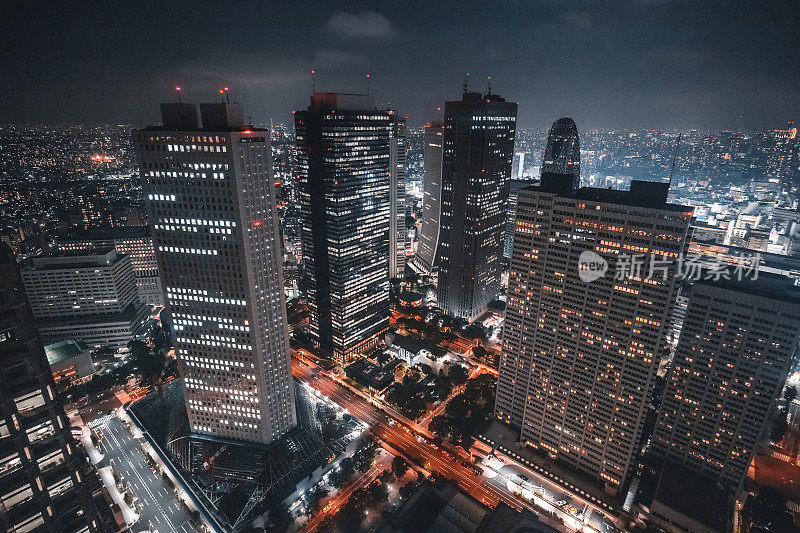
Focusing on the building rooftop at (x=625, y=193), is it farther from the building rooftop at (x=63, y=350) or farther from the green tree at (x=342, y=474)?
the building rooftop at (x=63, y=350)

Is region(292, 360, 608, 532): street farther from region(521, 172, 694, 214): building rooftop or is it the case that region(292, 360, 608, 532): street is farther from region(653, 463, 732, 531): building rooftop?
region(521, 172, 694, 214): building rooftop

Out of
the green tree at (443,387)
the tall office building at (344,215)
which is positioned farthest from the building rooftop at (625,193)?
the green tree at (443,387)

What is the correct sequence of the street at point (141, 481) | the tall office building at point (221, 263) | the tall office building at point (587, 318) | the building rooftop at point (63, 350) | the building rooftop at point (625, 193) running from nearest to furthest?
the building rooftop at point (625, 193) → the tall office building at point (221, 263) → the tall office building at point (587, 318) → the street at point (141, 481) → the building rooftop at point (63, 350)

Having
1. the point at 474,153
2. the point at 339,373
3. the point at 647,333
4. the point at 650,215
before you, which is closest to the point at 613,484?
the point at 647,333

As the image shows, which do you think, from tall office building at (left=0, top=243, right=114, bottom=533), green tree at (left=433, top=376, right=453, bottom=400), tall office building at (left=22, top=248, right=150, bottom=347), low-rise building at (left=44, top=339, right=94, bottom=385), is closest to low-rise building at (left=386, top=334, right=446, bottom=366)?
green tree at (left=433, top=376, right=453, bottom=400)

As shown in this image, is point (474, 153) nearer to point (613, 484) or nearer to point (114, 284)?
point (613, 484)

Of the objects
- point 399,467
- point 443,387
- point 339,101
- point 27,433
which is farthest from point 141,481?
point 339,101
